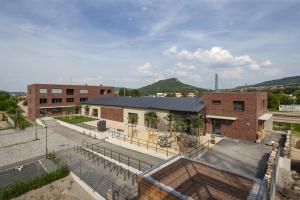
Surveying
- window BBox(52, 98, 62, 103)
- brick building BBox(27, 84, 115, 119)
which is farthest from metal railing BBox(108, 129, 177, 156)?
window BBox(52, 98, 62, 103)

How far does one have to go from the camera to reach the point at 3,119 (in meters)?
44.3

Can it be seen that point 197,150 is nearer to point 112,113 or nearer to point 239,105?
point 239,105

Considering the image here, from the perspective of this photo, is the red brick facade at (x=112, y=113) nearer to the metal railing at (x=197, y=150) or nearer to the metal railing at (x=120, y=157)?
the metal railing at (x=120, y=157)

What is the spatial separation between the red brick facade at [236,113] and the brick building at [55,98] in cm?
3343

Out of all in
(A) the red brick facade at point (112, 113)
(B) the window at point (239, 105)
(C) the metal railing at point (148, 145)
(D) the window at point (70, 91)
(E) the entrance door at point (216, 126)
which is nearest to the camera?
(C) the metal railing at point (148, 145)

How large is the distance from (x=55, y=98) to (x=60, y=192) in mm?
32861

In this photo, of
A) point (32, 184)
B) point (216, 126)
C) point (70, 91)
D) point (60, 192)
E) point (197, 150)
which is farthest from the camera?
point (70, 91)

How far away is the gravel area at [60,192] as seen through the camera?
13367 mm

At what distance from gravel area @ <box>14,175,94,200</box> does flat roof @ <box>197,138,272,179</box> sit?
1007 centimetres

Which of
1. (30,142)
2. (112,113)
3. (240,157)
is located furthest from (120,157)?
(112,113)

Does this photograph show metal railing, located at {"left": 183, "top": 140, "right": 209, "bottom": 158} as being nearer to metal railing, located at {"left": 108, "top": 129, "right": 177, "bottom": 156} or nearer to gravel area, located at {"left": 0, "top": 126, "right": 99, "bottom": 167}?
metal railing, located at {"left": 108, "top": 129, "right": 177, "bottom": 156}

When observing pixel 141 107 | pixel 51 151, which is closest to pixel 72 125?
pixel 51 151

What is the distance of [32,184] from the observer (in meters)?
14.5

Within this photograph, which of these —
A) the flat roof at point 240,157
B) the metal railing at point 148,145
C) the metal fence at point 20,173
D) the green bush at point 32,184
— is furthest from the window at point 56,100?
the flat roof at point 240,157
